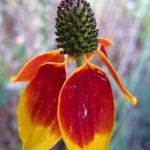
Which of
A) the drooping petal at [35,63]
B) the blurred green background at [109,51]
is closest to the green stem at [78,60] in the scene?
the drooping petal at [35,63]

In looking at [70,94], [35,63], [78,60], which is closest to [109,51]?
[35,63]

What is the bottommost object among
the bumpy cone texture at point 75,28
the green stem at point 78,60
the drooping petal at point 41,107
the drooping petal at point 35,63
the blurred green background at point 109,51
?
the blurred green background at point 109,51

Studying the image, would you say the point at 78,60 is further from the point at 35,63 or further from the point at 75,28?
the point at 35,63

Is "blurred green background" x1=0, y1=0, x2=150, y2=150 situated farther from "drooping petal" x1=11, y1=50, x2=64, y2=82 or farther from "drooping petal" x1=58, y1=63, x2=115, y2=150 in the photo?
"drooping petal" x1=58, y1=63, x2=115, y2=150

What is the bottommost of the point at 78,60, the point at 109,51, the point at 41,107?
the point at 109,51

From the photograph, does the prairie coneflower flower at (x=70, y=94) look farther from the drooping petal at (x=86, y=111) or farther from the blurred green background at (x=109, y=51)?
the blurred green background at (x=109, y=51)

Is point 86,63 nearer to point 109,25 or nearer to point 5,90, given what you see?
point 5,90
